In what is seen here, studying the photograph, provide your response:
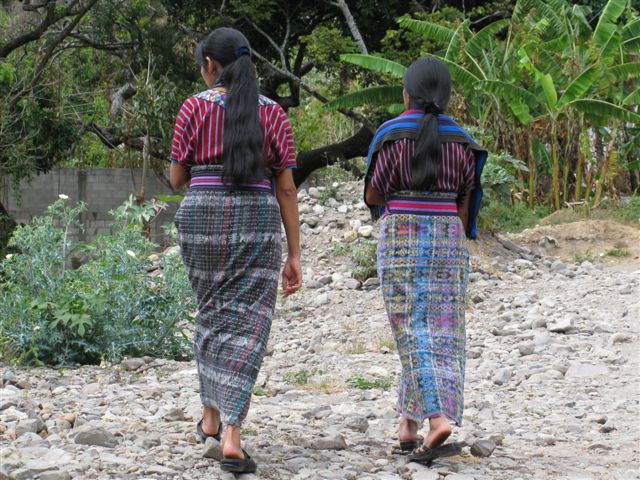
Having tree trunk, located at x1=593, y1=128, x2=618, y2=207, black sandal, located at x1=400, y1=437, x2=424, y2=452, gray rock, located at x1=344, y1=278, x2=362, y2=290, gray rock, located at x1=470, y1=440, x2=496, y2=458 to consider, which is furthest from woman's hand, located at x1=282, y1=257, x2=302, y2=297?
tree trunk, located at x1=593, y1=128, x2=618, y2=207

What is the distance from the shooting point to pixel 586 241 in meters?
11.9

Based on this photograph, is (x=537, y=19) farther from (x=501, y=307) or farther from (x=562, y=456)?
(x=562, y=456)

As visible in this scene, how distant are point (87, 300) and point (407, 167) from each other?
2.59 m

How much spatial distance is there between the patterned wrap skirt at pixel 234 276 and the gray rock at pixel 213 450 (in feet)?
0.54

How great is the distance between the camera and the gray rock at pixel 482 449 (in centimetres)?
409

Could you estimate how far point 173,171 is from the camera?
12.7ft

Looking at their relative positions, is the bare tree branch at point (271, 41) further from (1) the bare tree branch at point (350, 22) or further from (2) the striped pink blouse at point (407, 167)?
(2) the striped pink blouse at point (407, 167)

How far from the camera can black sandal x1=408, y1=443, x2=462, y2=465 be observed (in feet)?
12.8

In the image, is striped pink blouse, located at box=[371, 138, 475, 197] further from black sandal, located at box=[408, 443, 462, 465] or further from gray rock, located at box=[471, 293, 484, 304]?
gray rock, located at box=[471, 293, 484, 304]

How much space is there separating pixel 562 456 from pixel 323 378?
217 centimetres

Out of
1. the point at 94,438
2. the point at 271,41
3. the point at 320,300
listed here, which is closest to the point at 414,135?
the point at 94,438

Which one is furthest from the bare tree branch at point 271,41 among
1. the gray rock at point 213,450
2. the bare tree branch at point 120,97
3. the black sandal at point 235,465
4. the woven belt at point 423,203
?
the black sandal at point 235,465

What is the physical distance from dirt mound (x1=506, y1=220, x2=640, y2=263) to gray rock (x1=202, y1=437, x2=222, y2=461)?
810cm

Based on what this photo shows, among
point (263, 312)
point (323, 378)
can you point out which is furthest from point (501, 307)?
point (263, 312)
